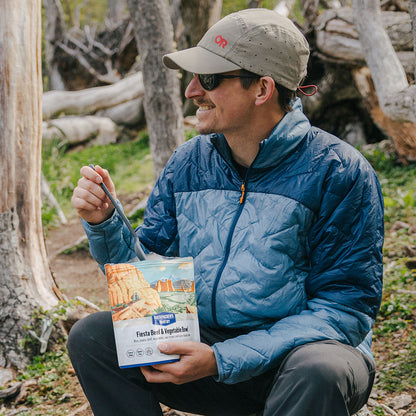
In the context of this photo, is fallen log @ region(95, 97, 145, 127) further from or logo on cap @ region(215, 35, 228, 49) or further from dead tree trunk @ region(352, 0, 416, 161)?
or logo on cap @ region(215, 35, 228, 49)

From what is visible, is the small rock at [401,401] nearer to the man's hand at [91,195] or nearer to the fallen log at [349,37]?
the man's hand at [91,195]

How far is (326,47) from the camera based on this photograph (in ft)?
22.0

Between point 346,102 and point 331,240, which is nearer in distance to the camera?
point 331,240

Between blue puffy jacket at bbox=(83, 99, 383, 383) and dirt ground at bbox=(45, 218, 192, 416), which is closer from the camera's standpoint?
blue puffy jacket at bbox=(83, 99, 383, 383)

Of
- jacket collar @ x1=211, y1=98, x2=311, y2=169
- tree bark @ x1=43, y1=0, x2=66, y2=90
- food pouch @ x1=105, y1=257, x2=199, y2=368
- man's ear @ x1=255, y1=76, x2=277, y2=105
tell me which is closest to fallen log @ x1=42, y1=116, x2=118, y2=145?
tree bark @ x1=43, y1=0, x2=66, y2=90

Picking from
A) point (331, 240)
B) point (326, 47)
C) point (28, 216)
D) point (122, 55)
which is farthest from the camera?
point (122, 55)

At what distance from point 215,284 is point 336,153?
664 mm

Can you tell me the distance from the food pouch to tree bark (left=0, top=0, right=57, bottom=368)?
5.09 ft

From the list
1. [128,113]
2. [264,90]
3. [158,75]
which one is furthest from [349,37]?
[128,113]

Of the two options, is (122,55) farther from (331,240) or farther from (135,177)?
(331,240)

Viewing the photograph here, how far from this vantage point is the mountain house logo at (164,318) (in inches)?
68.5

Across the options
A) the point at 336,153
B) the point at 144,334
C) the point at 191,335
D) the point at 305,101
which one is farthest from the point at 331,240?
the point at 305,101

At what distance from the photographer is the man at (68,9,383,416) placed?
6.13 ft

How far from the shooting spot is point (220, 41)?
6.92 feet
